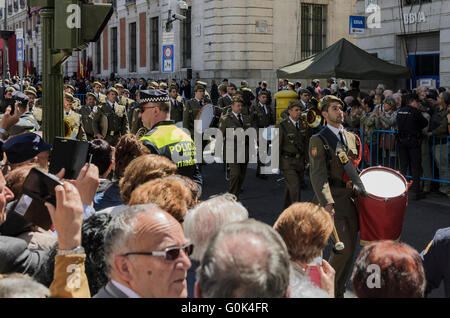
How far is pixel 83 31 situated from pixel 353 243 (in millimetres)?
3051

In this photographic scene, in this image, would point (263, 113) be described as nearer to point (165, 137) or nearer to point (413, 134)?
point (413, 134)

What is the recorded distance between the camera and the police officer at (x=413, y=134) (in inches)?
436

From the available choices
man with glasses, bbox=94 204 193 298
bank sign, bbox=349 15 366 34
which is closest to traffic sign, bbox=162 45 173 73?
bank sign, bbox=349 15 366 34

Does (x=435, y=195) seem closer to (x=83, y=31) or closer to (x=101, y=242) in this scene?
(x=83, y=31)

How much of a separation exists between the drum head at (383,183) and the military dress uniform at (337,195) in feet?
0.61

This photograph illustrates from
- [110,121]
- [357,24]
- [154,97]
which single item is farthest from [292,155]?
[357,24]

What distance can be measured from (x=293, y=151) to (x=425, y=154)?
3.17 meters

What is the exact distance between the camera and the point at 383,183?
19.9 ft

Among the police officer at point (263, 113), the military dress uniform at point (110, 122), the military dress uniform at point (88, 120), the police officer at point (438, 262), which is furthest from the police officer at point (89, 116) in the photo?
the police officer at point (438, 262)

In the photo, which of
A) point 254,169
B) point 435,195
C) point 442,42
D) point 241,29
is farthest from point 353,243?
point 241,29

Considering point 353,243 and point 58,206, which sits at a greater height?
point 58,206

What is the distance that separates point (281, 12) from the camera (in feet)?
92.3

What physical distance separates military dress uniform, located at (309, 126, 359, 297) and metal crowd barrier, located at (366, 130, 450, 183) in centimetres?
537

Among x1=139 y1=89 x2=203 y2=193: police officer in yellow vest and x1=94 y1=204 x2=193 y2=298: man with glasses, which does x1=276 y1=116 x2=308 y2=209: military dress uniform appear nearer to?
x1=139 y1=89 x2=203 y2=193: police officer in yellow vest
